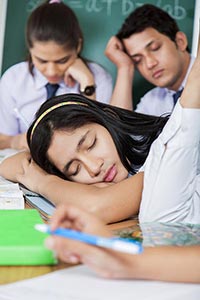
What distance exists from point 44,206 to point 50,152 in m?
0.16

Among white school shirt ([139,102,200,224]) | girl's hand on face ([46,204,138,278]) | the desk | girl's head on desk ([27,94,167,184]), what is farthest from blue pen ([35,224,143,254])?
girl's head on desk ([27,94,167,184])

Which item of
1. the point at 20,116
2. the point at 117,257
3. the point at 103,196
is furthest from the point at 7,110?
the point at 117,257

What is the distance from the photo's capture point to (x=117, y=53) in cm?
246

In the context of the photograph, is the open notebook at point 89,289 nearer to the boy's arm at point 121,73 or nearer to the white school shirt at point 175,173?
the white school shirt at point 175,173

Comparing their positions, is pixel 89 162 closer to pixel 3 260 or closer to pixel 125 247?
pixel 3 260

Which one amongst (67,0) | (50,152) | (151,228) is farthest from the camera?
(67,0)

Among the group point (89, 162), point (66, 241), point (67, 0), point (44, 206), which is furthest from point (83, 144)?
point (67, 0)

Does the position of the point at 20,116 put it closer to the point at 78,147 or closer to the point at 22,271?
the point at 78,147

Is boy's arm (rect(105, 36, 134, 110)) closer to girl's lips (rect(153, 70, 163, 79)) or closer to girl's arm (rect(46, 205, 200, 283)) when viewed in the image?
girl's lips (rect(153, 70, 163, 79))

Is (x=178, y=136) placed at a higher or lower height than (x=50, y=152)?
higher

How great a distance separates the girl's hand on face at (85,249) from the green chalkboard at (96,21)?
1937 millimetres

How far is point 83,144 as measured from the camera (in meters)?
1.22

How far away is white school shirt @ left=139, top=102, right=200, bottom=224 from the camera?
96 cm

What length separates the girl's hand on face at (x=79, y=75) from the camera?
237 cm
